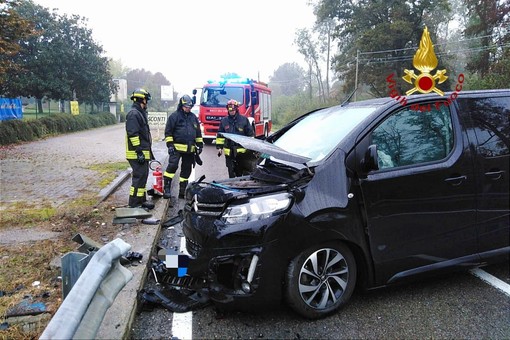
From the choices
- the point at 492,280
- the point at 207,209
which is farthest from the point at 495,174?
the point at 207,209

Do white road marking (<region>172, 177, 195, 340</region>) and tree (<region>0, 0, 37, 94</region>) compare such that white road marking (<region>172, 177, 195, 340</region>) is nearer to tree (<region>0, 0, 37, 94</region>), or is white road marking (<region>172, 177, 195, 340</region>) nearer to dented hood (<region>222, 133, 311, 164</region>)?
dented hood (<region>222, 133, 311, 164</region>)

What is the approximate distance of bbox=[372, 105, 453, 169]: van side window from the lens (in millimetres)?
3246

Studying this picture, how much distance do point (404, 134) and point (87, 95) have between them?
3338 centimetres

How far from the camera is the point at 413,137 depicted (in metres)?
3.36

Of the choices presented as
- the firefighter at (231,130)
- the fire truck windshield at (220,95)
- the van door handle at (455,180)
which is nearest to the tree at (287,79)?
the fire truck windshield at (220,95)

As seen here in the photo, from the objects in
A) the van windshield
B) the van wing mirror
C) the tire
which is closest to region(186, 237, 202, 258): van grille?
the tire

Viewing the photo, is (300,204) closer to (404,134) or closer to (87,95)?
(404,134)

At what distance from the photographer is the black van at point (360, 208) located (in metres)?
2.81

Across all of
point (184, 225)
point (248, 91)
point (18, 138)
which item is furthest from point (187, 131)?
point (18, 138)

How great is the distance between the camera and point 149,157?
5934 millimetres

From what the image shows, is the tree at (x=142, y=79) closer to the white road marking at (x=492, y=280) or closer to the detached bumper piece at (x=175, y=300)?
the detached bumper piece at (x=175, y=300)

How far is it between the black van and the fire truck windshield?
12330 mm

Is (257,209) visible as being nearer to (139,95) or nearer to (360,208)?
(360,208)

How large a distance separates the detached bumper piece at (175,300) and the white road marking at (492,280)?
2.65 meters
